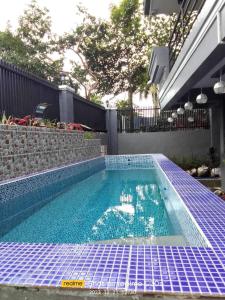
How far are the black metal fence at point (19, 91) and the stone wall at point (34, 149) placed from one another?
746 millimetres

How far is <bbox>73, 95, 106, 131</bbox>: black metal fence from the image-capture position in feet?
38.9

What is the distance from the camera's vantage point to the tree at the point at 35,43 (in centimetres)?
1891

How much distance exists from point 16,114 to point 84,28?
588 inches

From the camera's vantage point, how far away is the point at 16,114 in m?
6.97

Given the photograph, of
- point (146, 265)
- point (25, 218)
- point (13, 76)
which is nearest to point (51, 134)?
point (13, 76)

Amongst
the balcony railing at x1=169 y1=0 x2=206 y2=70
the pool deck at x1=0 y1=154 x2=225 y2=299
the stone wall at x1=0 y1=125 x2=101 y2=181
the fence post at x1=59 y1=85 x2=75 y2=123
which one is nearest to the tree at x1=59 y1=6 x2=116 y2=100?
the fence post at x1=59 y1=85 x2=75 y2=123

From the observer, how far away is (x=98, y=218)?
4.34 meters

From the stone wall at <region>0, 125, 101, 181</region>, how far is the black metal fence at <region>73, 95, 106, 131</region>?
2.38 m

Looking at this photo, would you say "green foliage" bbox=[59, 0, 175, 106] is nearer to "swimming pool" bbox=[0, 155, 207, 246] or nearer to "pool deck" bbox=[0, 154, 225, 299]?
"swimming pool" bbox=[0, 155, 207, 246]

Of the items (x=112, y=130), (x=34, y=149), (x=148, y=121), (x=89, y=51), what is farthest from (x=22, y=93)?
(x=89, y=51)

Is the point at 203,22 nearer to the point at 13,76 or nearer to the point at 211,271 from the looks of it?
the point at 211,271

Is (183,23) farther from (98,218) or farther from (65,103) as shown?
(98,218)

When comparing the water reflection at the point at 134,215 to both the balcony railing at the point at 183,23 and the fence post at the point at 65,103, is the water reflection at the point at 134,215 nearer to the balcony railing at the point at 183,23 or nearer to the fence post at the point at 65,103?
the balcony railing at the point at 183,23

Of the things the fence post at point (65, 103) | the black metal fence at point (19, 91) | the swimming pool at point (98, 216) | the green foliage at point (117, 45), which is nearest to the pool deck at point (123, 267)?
the swimming pool at point (98, 216)
